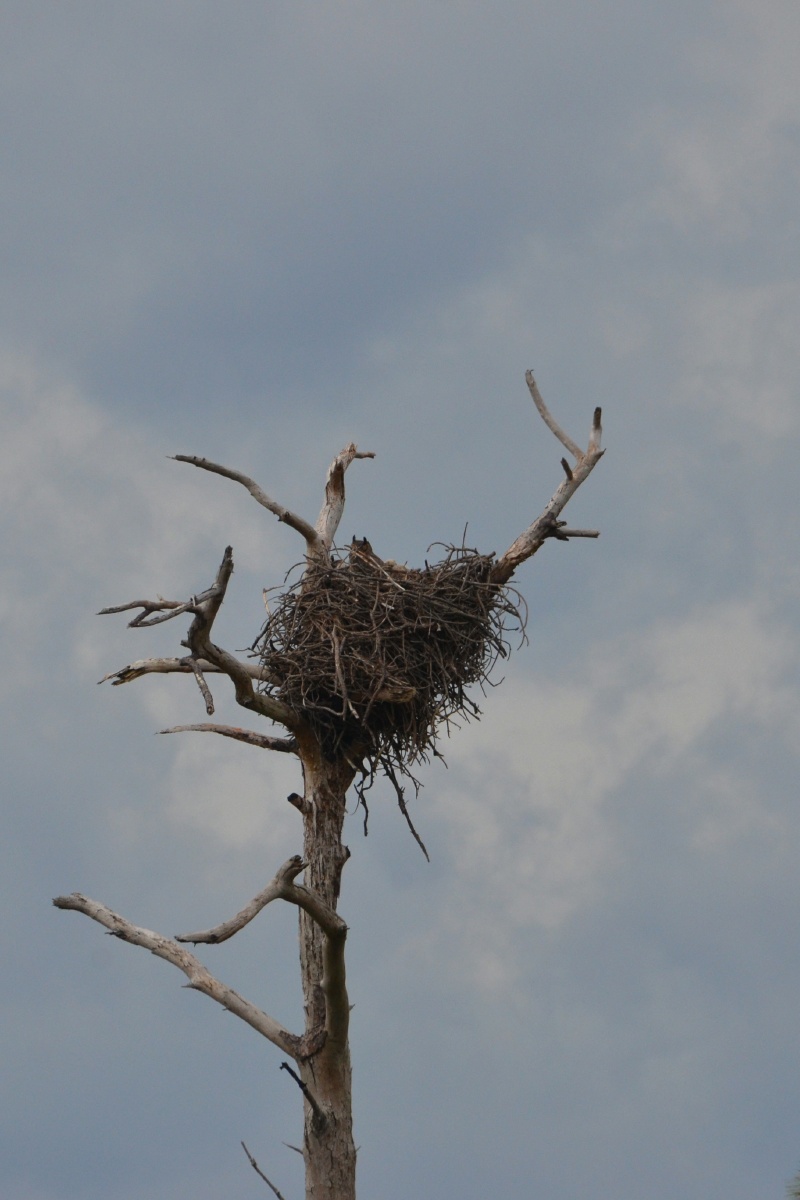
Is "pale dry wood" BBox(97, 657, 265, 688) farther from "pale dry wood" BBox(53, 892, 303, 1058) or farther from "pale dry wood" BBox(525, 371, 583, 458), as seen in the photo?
"pale dry wood" BBox(525, 371, 583, 458)

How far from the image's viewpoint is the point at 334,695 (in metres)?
9.19

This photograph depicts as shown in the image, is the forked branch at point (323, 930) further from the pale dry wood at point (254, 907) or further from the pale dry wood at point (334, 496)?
the pale dry wood at point (334, 496)

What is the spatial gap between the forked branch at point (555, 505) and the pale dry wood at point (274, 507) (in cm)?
135

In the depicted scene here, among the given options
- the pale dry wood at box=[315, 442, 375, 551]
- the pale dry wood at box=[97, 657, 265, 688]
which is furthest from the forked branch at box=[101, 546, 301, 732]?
the pale dry wood at box=[315, 442, 375, 551]

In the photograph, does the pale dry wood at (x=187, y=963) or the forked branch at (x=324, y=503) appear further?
the forked branch at (x=324, y=503)

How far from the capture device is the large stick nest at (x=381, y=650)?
29.7ft

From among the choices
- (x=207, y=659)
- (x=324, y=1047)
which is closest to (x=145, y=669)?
(x=207, y=659)

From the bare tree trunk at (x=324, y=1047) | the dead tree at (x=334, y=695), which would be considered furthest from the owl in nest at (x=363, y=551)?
the bare tree trunk at (x=324, y=1047)

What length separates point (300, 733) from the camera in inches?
Result: 369

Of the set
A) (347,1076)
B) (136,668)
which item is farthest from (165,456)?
(347,1076)

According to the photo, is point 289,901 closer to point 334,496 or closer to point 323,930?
point 323,930

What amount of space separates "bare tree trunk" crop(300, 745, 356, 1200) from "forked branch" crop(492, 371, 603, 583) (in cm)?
211

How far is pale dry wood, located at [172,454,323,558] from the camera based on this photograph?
10008 millimetres

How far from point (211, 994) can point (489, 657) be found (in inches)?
114
